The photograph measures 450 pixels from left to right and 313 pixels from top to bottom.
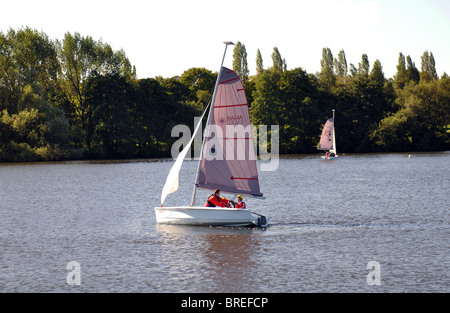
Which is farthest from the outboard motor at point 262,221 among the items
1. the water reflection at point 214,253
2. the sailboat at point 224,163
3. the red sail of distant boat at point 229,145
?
the red sail of distant boat at point 229,145

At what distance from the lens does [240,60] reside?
170750mm

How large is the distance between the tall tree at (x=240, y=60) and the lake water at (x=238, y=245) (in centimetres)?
12064

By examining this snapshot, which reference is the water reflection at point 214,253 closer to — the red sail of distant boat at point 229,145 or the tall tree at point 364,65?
the red sail of distant boat at point 229,145

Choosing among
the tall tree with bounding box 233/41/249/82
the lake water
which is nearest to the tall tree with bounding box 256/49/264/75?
the tall tree with bounding box 233/41/249/82

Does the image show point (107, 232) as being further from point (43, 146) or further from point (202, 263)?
point (43, 146)

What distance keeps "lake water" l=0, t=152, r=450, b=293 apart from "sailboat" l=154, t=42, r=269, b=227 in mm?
733

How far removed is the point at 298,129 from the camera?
13125 cm

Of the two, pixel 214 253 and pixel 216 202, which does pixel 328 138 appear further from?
pixel 214 253

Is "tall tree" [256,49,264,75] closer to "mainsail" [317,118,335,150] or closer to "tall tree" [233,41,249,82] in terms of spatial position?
"tall tree" [233,41,249,82]

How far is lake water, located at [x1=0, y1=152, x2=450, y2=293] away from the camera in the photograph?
20719mm

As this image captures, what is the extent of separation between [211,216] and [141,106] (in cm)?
9984

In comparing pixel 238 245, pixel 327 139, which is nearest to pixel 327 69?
pixel 327 139
